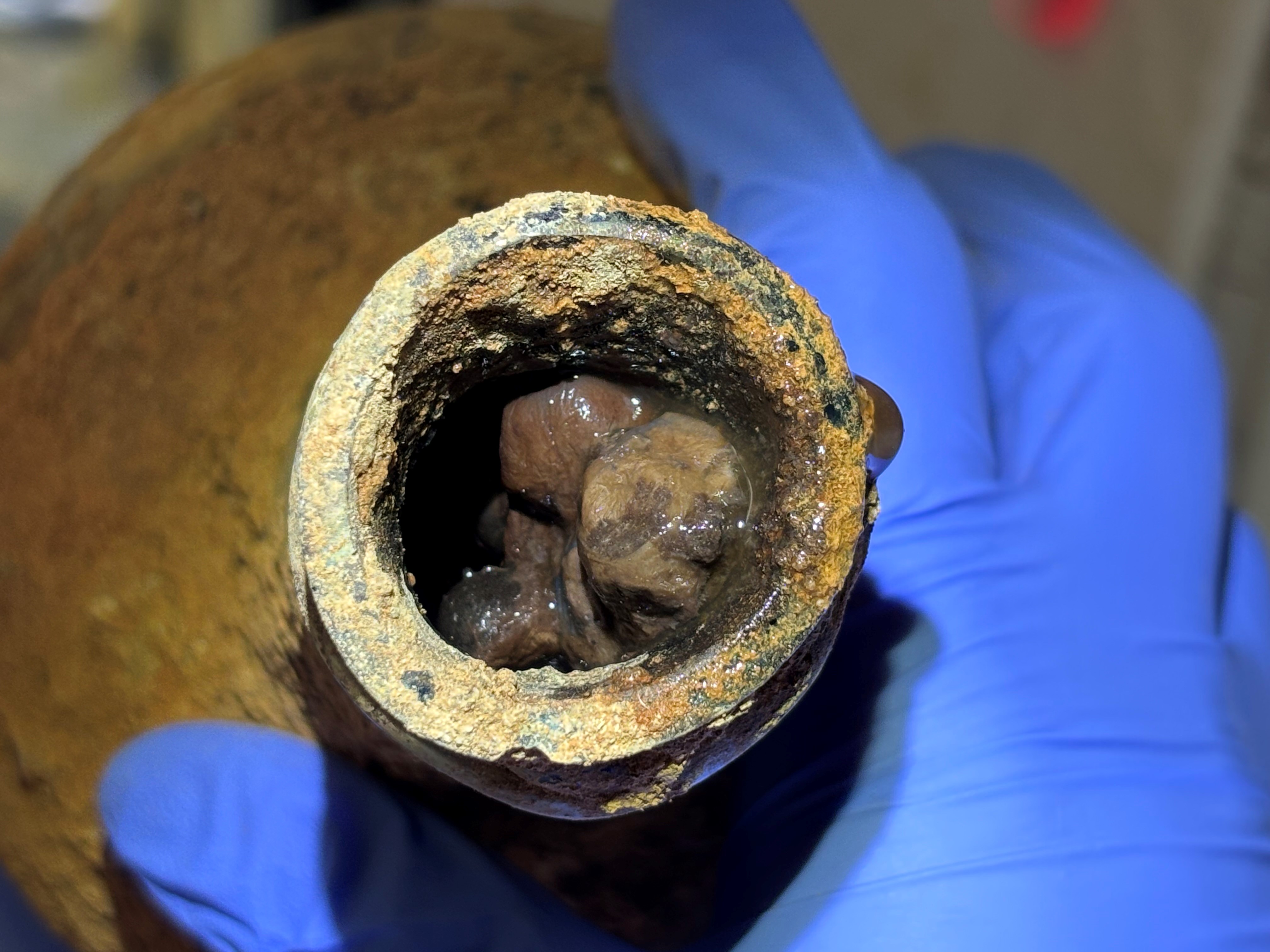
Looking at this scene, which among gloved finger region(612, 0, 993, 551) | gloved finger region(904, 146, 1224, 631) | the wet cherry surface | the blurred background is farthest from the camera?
the blurred background

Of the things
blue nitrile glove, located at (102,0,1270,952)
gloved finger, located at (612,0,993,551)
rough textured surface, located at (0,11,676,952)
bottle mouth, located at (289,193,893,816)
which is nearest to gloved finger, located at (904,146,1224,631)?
blue nitrile glove, located at (102,0,1270,952)

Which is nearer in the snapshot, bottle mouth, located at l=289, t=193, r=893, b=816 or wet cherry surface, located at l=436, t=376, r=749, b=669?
bottle mouth, located at l=289, t=193, r=893, b=816

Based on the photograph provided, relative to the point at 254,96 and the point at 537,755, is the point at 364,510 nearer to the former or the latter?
the point at 537,755

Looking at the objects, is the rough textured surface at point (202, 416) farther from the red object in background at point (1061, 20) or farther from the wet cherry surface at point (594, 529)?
the red object in background at point (1061, 20)

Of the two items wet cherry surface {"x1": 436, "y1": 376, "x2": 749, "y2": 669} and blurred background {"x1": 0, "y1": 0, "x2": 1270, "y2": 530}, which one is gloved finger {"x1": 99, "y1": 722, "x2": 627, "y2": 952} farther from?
blurred background {"x1": 0, "y1": 0, "x2": 1270, "y2": 530}

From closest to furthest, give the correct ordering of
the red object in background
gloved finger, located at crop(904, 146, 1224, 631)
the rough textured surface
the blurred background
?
the rough textured surface < gloved finger, located at crop(904, 146, 1224, 631) < the blurred background < the red object in background

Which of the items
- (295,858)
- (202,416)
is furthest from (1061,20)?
(295,858)

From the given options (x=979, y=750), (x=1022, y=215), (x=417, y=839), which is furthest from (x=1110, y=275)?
(x=417, y=839)

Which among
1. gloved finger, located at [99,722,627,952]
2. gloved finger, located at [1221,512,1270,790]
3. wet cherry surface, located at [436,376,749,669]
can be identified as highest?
wet cherry surface, located at [436,376,749,669]

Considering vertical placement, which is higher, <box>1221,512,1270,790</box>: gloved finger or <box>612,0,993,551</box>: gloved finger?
<box>612,0,993,551</box>: gloved finger
